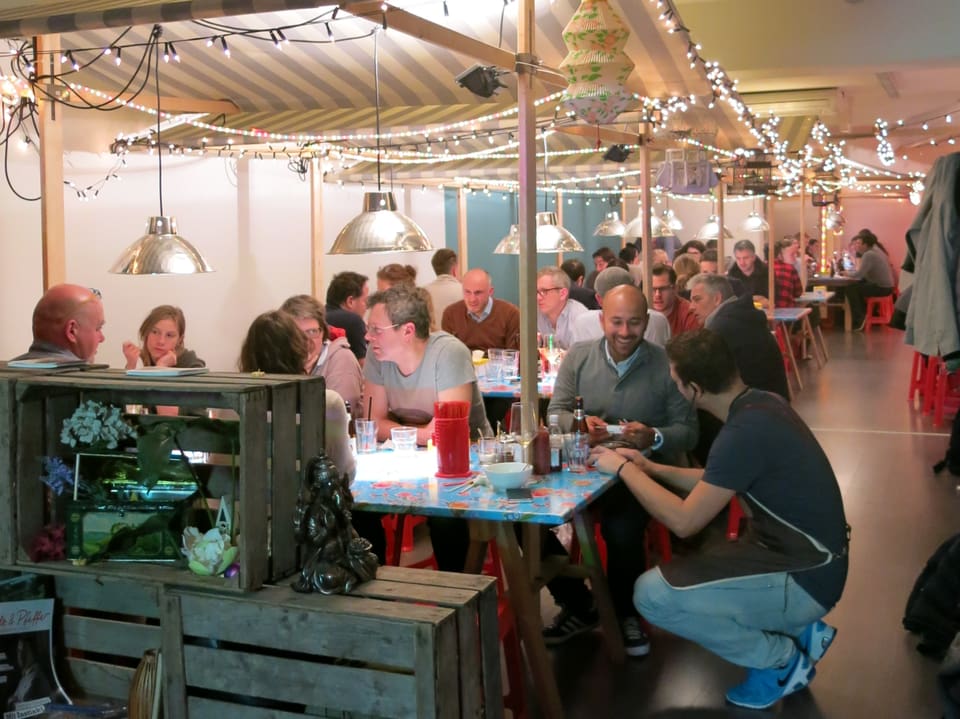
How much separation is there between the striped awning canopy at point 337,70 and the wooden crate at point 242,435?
4.08ft

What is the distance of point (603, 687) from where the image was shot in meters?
3.58

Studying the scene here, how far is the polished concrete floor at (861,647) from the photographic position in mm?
3447

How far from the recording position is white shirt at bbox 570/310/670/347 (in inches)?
225

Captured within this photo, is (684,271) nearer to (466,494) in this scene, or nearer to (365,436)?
(365,436)

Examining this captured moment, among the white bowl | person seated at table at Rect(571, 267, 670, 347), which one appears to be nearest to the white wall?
person seated at table at Rect(571, 267, 670, 347)

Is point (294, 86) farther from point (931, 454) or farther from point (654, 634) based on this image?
point (931, 454)

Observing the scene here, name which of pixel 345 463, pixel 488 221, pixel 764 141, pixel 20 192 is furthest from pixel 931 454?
pixel 488 221

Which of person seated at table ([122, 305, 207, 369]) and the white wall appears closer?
person seated at table ([122, 305, 207, 369])

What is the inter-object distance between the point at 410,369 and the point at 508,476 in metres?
1.17

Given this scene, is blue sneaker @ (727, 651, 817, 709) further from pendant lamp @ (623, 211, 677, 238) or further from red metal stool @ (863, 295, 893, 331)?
red metal stool @ (863, 295, 893, 331)

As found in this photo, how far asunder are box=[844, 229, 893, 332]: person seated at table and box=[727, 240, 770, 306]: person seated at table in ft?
20.5

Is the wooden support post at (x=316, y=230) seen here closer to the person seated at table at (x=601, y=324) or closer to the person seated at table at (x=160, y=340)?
the person seated at table at (x=601, y=324)

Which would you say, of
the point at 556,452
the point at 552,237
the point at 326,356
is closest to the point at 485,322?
the point at 552,237

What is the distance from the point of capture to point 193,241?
795 cm
